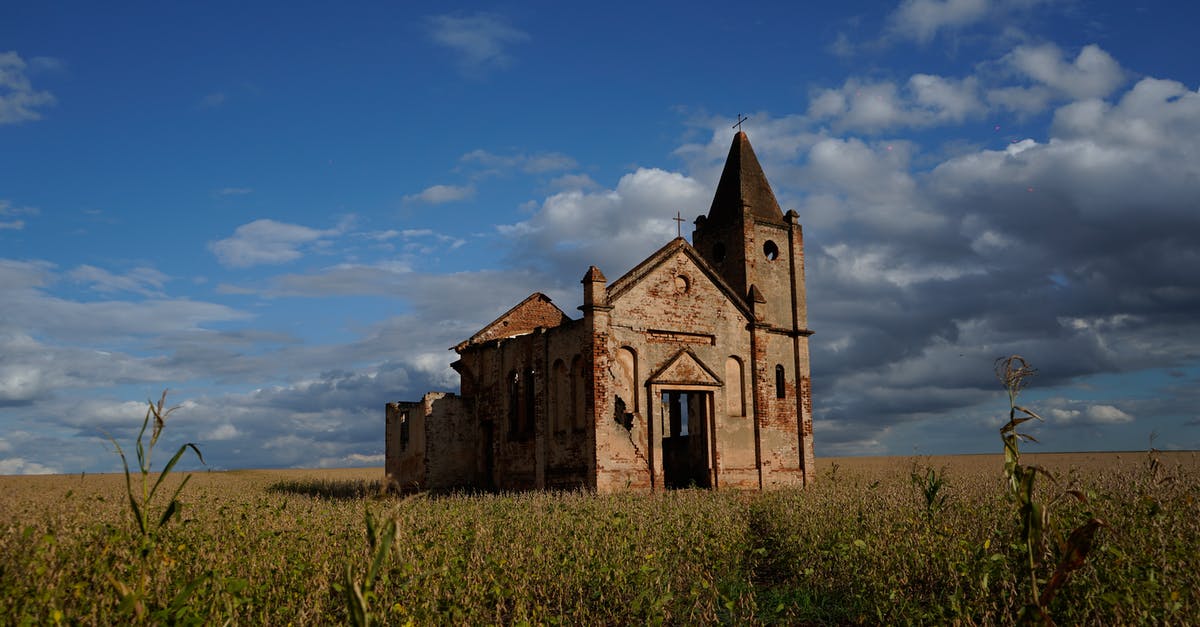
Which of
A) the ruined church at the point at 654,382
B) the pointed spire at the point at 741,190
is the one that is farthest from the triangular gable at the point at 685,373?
the pointed spire at the point at 741,190

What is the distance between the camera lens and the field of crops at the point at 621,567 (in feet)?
19.2

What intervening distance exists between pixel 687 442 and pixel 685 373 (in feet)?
17.3

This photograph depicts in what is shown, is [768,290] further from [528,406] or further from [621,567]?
[621,567]

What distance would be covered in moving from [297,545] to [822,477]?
802 inches

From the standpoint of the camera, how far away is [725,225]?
26594 mm

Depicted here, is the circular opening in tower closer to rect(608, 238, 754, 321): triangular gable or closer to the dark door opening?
rect(608, 238, 754, 321): triangular gable

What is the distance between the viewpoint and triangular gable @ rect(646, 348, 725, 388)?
2119cm

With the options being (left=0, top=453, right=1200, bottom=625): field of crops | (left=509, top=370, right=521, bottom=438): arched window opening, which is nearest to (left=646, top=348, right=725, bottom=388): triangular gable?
(left=509, top=370, right=521, bottom=438): arched window opening

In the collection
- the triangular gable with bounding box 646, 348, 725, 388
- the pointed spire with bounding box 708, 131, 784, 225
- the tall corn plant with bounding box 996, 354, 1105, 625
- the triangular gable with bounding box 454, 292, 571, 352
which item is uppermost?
the pointed spire with bounding box 708, 131, 784, 225

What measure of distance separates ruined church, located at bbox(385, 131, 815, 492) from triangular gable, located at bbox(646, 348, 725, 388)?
0.05 m

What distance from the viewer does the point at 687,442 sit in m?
26.2

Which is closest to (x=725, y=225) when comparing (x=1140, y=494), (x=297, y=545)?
(x=1140, y=494)

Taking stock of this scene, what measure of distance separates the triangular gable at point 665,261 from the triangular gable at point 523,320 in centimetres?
675

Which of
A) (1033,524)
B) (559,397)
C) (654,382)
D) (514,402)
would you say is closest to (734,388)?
(654,382)
